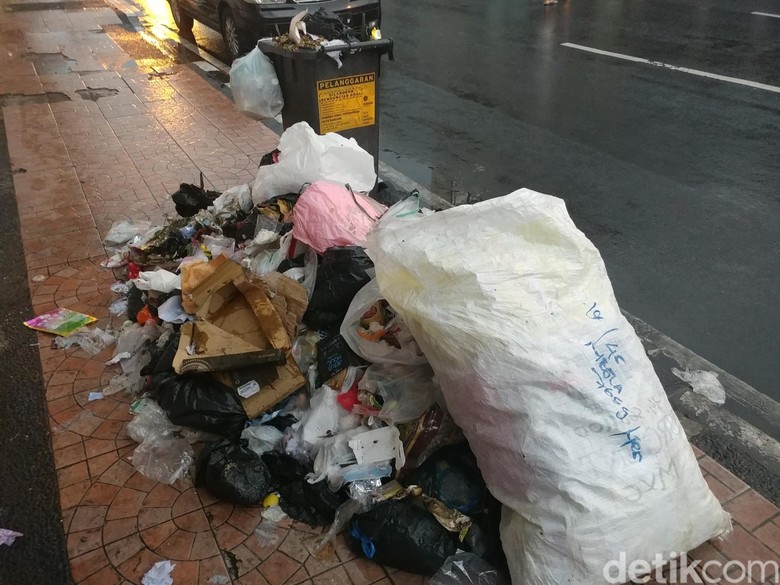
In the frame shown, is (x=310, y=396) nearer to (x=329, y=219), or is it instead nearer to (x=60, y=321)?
(x=329, y=219)

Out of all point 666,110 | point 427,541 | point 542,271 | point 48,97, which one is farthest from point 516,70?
point 427,541

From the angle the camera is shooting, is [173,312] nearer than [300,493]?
No

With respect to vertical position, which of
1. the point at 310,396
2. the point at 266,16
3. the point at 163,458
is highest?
the point at 266,16

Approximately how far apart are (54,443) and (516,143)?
456 cm

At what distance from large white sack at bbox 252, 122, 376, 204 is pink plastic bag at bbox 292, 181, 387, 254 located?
12.4 inches

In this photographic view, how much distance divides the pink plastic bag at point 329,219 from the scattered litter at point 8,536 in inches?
65.1

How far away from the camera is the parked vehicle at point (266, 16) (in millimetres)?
6531

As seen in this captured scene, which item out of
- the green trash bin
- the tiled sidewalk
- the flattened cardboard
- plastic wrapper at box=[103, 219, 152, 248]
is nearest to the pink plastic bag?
the flattened cardboard

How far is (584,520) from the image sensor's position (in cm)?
164

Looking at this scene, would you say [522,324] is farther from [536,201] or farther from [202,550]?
[202,550]

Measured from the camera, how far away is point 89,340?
292 centimetres

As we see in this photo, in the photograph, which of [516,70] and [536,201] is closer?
[536,201]

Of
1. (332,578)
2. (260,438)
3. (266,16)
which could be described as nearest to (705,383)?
(332,578)

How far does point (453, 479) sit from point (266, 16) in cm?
613
